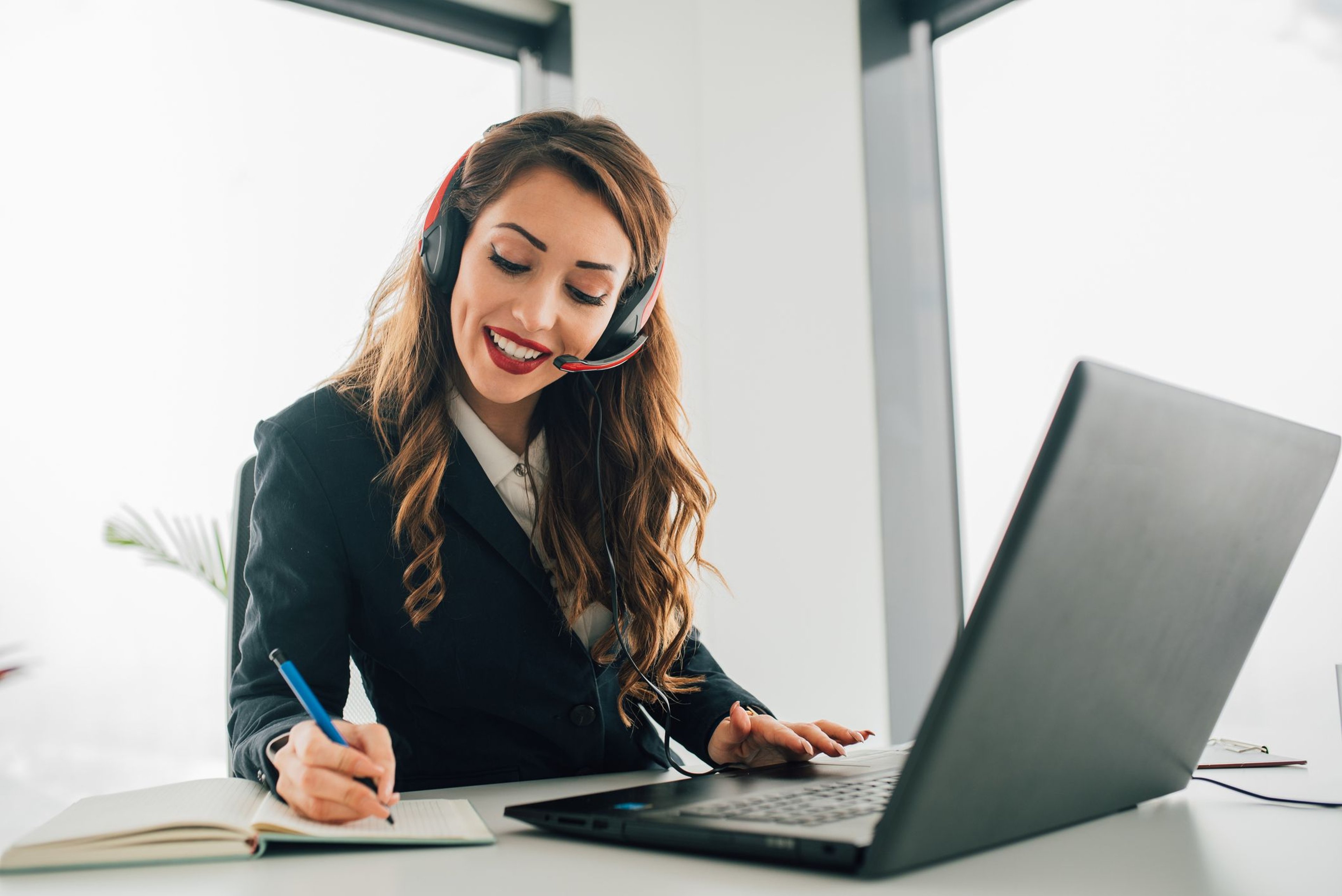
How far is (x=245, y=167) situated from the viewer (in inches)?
86.7

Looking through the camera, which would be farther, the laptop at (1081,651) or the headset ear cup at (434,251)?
the headset ear cup at (434,251)

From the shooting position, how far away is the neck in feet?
3.98

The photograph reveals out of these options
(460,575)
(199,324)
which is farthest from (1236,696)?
(199,324)

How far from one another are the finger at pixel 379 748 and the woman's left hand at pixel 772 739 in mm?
404

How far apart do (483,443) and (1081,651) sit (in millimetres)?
787

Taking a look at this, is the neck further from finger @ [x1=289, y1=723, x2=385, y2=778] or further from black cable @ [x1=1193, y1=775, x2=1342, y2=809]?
black cable @ [x1=1193, y1=775, x2=1342, y2=809]

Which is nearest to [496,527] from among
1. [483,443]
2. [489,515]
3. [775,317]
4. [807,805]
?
[489,515]

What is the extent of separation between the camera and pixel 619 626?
3.64 feet

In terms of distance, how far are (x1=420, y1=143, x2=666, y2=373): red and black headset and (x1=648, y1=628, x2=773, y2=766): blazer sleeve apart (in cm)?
37

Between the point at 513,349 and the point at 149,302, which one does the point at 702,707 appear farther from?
the point at 149,302

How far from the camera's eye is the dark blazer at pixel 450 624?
1.02 m

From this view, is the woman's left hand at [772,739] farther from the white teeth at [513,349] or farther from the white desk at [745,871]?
the white teeth at [513,349]

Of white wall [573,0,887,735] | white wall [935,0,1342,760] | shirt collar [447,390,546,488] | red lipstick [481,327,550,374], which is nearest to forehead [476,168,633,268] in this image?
red lipstick [481,327,550,374]

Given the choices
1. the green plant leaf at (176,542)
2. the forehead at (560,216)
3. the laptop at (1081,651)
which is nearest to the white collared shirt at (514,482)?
the forehead at (560,216)
